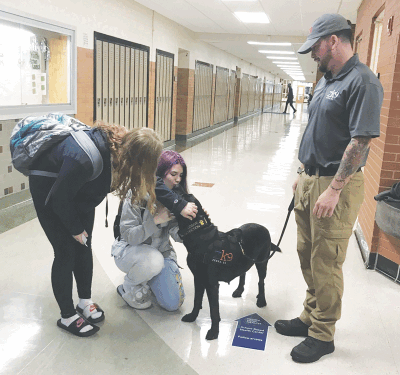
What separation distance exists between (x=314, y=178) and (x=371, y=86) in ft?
1.65

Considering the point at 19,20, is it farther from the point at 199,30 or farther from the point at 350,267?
the point at 199,30

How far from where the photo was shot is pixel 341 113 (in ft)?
6.26

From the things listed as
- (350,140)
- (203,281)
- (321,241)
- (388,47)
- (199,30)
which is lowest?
(203,281)

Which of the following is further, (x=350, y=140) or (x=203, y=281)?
(x=203, y=281)

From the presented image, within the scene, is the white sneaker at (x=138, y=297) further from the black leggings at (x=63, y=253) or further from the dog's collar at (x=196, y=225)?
the dog's collar at (x=196, y=225)

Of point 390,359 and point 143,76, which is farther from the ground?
point 143,76

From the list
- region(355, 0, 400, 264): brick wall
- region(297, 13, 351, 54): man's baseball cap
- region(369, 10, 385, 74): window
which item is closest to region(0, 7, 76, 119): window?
region(297, 13, 351, 54): man's baseball cap

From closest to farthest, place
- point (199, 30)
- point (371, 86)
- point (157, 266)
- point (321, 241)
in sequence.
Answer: point (371, 86)
point (321, 241)
point (157, 266)
point (199, 30)

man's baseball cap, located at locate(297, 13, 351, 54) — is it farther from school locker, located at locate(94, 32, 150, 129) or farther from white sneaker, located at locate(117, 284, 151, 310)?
school locker, located at locate(94, 32, 150, 129)

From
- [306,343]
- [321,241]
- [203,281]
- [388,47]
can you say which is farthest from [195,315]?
[388,47]

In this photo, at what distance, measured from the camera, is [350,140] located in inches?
75.1

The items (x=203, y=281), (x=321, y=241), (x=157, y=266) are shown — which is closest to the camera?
(x=321, y=241)

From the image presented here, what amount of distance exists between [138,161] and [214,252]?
0.65 meters

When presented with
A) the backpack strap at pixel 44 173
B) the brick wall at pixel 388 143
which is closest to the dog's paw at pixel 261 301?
the brick wall at pixel 388 143
